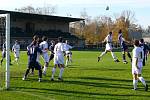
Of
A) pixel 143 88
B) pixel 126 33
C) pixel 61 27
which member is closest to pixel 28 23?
pixel 61 27

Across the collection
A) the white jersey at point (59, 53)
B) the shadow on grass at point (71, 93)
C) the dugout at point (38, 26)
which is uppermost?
the dugout at point (38, 26)

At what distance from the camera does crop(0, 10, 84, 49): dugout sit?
89188 millimetres

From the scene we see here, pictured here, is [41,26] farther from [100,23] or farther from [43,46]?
[43,46]

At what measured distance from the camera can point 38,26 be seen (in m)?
98.2

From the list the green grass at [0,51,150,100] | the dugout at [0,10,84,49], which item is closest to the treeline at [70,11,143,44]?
the dugout at [0,10,84,49]

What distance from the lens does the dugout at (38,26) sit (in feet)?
293

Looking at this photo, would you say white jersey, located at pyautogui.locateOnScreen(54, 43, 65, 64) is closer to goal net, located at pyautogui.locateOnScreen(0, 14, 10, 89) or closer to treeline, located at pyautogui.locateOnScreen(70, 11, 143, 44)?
goal net, located at pyautogui.locateOnScreen(0, 14, 10, 89)

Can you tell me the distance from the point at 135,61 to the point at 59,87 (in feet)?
11.8

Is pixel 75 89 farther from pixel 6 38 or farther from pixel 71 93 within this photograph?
pixel 6 38

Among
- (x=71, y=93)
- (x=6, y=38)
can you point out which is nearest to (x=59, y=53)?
(x=6, y=38)

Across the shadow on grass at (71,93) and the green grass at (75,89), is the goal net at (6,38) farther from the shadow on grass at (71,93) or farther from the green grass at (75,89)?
the shadow on grass at (71,93)

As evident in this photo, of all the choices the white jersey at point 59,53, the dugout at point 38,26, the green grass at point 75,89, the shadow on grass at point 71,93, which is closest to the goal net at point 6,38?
the green grass at point 75,89

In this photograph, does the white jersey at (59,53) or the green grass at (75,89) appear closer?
the green grass at (75,89)

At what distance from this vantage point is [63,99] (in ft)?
48.1
